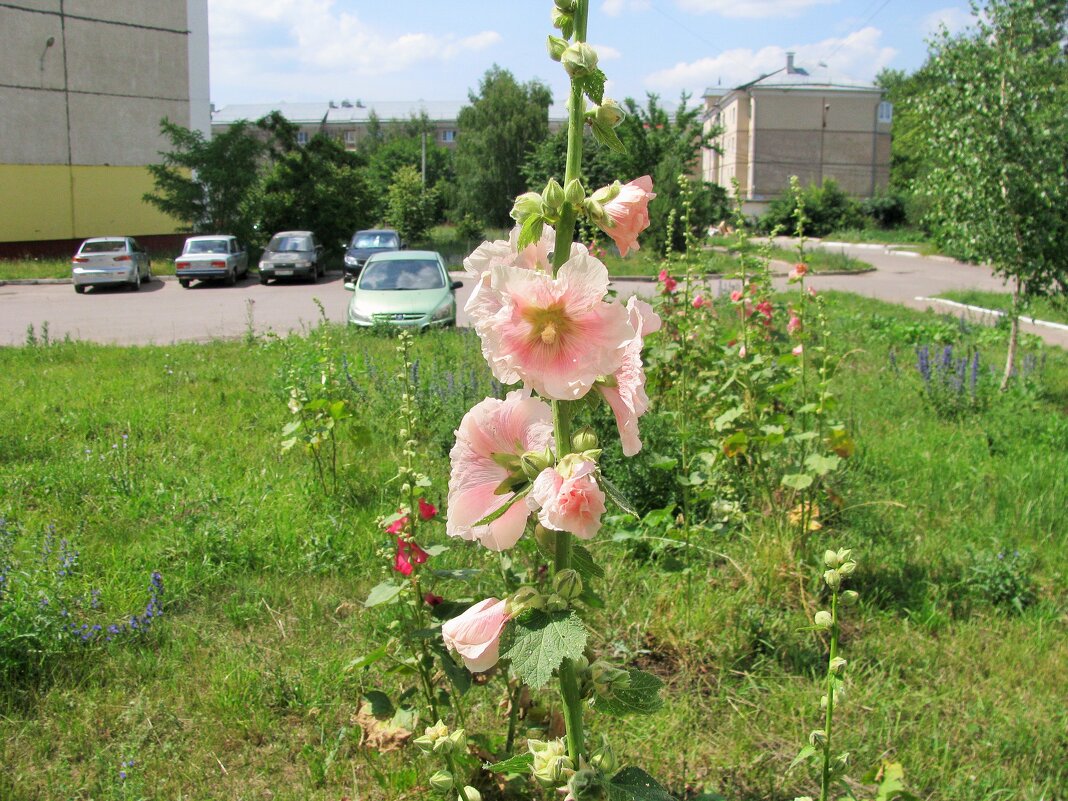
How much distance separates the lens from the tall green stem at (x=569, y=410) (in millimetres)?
1371

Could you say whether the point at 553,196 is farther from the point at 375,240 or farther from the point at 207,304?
the point at 375,240

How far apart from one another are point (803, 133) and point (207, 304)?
5226 cm

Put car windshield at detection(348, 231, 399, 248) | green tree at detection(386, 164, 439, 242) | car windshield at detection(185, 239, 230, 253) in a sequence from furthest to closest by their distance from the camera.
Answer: green tree at detection(386, 164, 439, 242) < car windshield at detection(185, 239, 230, 253) < car windshield at detection(348, 231, 399, 248)

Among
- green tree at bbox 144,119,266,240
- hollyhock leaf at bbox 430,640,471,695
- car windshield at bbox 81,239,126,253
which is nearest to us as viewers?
hollyhock leaf at bbox 430,640,471,695

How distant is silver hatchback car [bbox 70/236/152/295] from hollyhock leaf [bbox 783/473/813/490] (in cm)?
2179

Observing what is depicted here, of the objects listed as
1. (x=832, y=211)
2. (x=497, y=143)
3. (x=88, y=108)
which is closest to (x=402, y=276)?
(x=88, y=108)

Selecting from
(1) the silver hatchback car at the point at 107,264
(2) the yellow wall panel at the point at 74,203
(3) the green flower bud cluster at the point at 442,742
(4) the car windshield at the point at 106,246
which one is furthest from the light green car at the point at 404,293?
(2) the yellow wall panel at the point at 74,203

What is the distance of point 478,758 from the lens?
265cm

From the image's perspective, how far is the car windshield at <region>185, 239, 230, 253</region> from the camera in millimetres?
24453

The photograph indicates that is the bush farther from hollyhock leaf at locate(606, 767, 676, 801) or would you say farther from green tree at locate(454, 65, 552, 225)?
hollyhock leaf at locate(606, 767, 676, 801)

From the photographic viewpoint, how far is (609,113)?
56.4 inches

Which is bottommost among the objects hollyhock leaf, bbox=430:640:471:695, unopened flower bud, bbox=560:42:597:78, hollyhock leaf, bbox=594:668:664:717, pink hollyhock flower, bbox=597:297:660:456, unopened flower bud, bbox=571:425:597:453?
hollyhock leaf, bbox=430:640:471:695

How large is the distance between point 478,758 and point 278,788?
0.75 m

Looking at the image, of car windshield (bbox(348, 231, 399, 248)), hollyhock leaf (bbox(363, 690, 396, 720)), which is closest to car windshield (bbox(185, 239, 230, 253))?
Answer: car windshield (bbox(348, 231, 399, 248))
